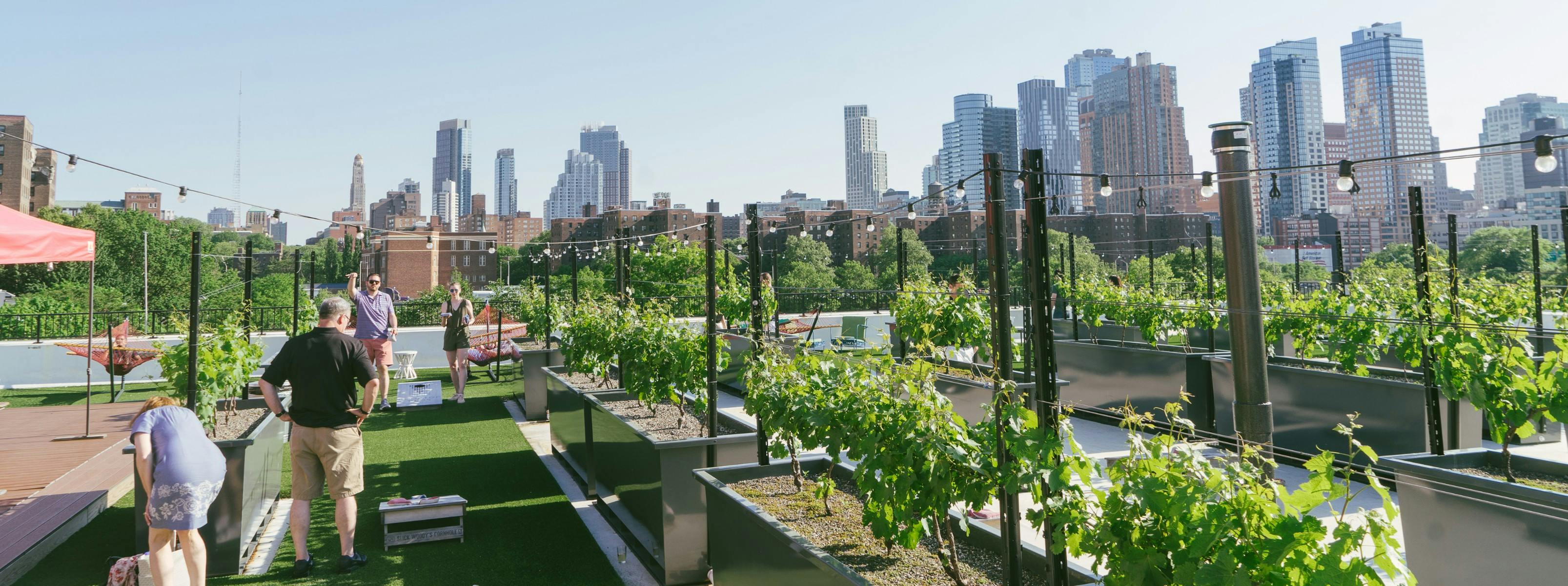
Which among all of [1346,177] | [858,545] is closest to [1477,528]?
[1346,177]

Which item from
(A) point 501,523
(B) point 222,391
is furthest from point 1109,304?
(B) point 222,391

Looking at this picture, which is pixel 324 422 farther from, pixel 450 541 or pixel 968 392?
pixel 968 392

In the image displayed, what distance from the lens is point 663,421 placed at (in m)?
6.97

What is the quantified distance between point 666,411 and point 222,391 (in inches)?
135

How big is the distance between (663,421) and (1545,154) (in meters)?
5.78

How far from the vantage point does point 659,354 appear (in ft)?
22.1

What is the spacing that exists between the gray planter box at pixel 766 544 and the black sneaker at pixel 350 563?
2.13m

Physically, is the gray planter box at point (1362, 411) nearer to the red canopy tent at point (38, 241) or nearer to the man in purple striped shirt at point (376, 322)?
the red canopy tent at point (38, 241)

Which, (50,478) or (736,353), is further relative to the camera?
(736,353)

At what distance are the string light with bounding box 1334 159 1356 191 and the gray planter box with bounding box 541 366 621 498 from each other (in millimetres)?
5610

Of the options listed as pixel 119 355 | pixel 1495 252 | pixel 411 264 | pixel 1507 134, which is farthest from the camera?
pixel 1507 134

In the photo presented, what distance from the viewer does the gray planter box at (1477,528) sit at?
374 centimetres

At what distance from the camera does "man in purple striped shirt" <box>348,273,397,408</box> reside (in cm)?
973

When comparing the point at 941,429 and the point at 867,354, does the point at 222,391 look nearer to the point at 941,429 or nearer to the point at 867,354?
the point at 867,354
